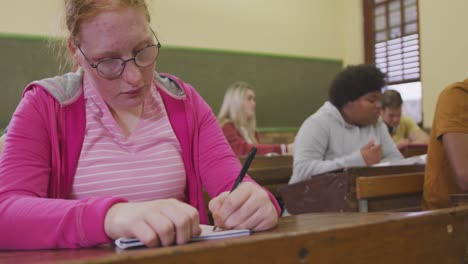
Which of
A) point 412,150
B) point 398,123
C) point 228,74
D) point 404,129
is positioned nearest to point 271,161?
point 412,150

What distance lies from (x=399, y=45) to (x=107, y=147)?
5.24 m

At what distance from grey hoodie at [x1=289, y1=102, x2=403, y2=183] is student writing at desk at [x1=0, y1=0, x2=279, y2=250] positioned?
4.85 ft

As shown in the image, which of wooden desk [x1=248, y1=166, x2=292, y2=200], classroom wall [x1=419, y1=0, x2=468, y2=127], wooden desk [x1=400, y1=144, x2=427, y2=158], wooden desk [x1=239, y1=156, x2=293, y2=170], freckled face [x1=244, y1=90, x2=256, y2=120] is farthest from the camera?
classroom wall [x1=419, y1=0, x2=468, y2=127]

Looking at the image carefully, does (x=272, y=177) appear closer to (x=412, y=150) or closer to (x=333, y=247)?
(x=412, y=150)

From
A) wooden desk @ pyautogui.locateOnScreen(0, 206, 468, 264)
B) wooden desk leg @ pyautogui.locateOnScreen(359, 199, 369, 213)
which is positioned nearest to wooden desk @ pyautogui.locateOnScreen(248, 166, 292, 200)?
wooden desk leg @ pyautogui.locateOnScreen(359, 199, 369, 213)

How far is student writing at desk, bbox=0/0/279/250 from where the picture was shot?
0.88 meters

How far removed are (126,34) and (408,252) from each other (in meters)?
0.68

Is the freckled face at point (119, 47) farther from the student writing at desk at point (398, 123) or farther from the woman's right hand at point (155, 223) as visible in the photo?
the student writing at desk at point (398, 123)

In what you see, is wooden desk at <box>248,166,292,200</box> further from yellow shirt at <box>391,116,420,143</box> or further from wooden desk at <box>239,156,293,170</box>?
yellow shirt at <box>391,116,420,143</box>

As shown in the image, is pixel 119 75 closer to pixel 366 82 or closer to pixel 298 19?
pixel 366 82

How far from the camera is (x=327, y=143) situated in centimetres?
289

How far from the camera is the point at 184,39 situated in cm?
563

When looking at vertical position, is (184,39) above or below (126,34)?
above

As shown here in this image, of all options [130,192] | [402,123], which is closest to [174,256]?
[130,192]
